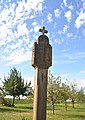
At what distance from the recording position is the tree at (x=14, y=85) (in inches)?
2468

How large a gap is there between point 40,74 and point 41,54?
594 mm

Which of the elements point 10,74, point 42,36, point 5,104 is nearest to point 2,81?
point 10,74

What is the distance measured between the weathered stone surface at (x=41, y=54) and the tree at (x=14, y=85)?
5508 cm

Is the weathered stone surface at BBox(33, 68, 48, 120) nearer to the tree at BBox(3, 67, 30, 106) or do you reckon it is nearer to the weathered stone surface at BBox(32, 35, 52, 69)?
the weathered stone surface at BBox(32, 35, 52, 69)

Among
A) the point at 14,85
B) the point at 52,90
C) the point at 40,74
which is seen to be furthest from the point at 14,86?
the point at 40,74

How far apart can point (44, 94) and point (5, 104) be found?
53987mm

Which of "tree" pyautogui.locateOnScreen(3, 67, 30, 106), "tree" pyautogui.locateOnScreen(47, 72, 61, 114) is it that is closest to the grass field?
"tree" pyautogui.locateOnScreen(47, 72, 61, 114)

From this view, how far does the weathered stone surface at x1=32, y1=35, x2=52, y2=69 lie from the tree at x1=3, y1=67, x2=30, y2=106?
181 feet

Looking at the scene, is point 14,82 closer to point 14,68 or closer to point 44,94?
point 14,68

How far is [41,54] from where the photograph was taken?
7.53 m

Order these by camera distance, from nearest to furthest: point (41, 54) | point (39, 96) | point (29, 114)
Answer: point (39, 96) < point (41, 54) < point (29, 114)

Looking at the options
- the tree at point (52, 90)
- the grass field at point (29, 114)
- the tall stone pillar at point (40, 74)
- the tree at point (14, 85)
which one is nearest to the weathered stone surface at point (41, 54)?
the tall stone pillar at point (40, 74)

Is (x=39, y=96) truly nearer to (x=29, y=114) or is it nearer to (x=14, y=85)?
(x=29, y=114)

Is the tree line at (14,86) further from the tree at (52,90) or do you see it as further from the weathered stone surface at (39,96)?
the weathered stone surface at (39,96)
